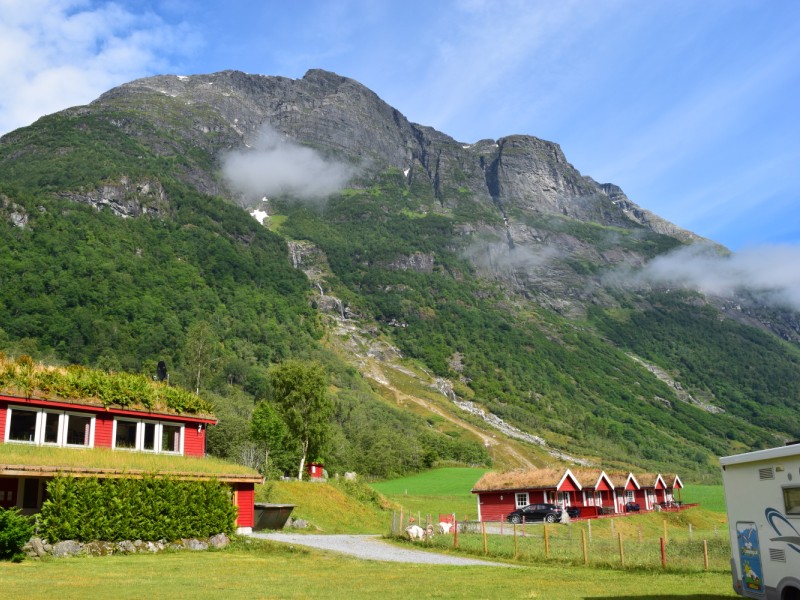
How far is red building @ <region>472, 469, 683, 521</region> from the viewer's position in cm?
6031

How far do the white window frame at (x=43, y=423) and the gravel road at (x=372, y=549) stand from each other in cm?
1031

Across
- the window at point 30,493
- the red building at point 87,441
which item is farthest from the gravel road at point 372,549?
the window at point 30,493

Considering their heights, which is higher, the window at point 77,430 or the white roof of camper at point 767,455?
the window at point 77,430

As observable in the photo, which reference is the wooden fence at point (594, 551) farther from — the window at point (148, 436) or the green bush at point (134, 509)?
the window at point (148, 436)

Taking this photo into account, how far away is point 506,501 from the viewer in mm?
61281

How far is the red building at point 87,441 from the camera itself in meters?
28.2

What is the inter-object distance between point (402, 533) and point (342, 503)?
14.5 meters

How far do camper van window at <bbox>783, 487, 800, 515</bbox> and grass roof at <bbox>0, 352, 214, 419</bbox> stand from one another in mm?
29466

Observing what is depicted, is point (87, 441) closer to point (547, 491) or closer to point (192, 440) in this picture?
point (192, 440)

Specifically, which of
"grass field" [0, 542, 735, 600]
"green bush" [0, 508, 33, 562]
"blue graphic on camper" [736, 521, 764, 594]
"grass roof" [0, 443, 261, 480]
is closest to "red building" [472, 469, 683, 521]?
"grass roof" [0, 443, 261, 480]

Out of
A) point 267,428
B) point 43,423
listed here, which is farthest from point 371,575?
point 267,428

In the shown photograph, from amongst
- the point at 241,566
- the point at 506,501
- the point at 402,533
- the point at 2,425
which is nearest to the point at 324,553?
the point at 241,566

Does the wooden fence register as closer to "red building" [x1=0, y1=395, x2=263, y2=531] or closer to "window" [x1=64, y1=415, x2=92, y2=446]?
"red building" [x1=0, y1=395, x2=263, y2=531]

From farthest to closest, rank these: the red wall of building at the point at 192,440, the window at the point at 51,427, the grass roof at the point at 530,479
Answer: the grass roof at the point at 530,479 < the red wall of building at the point at 192,440 < the window at the point at 51,427
